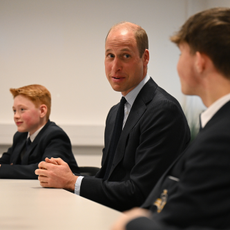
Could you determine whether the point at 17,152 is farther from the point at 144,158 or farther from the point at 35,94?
the point at 144,158

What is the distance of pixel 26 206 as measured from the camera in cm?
→ 121

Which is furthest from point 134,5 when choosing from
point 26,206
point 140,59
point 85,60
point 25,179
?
point 26,206

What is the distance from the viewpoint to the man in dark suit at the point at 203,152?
2.15 feet

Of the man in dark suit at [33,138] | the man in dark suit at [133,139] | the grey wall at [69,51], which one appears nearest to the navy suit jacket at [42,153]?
the man in dark suit at [33,138]

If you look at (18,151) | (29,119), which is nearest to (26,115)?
(29,119)

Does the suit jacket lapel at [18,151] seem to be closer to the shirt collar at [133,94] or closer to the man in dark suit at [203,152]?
the shirt collar at [133,94]

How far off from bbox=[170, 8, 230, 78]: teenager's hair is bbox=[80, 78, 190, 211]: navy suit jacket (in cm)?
75

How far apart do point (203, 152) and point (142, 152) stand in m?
0.84

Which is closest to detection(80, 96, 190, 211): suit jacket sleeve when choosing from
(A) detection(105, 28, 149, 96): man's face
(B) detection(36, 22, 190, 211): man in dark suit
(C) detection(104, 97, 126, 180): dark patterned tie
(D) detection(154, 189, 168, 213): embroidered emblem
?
(B) detection(36, 22, 190, 211): man in dark suit

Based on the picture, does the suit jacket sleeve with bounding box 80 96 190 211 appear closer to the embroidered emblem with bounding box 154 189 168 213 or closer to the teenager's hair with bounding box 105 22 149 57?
the teenager's hair with bounding box 105 22 149 57

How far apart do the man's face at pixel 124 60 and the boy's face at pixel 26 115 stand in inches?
40.2

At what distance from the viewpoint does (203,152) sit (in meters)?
0.69

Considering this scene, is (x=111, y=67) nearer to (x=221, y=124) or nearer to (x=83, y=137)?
(x=221, y=124)

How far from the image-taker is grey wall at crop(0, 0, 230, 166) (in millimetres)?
3988
